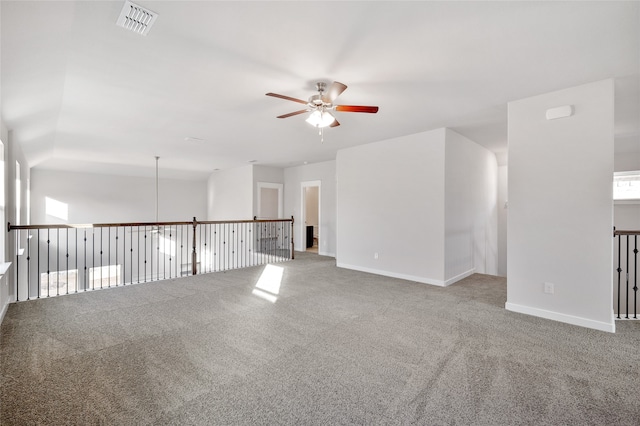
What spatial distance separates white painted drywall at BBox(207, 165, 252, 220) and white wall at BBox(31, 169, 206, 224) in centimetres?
70

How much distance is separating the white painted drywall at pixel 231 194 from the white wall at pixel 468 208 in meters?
5.67

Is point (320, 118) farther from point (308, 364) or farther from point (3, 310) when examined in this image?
point (3, 310)

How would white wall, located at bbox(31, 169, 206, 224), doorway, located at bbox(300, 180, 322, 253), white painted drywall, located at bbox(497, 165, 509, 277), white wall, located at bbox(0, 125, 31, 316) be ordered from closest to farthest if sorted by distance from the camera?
white wall, located at bbox(0, 125, 31, 316) < white painted drywall, located at bbox(497, 165, 509, 277) < white wall, located at bbox(31, 169, 206, 224) < doorway, located at bbox(300, 180, 322, 253)

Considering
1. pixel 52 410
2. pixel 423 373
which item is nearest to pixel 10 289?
pixel 52 410

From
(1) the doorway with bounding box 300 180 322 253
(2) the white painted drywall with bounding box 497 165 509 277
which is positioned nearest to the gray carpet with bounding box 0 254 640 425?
(2) the white painted drywall with bounding box 497 165 509 277

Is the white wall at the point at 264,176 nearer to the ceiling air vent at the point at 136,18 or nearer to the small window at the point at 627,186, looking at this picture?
the ceiling air vent at the point at 136,18

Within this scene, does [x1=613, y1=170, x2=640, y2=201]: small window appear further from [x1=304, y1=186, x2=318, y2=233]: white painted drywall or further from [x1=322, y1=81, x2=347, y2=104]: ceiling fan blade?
[x1=304, y1=186, x2=318, y2=233]: white painted drywall

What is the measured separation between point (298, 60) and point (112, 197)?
9382 millimetres

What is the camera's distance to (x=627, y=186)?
5.85m

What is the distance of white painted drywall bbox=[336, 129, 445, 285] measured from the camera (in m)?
5.03

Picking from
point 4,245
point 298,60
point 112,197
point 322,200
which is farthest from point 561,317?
point 112,197

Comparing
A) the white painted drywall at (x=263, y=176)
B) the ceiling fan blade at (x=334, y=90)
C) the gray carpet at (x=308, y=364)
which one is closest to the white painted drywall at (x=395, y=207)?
the gray carpet at (x=308, y=364)

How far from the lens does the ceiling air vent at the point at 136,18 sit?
1969 millimetres

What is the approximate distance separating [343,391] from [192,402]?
1039 millimetres
